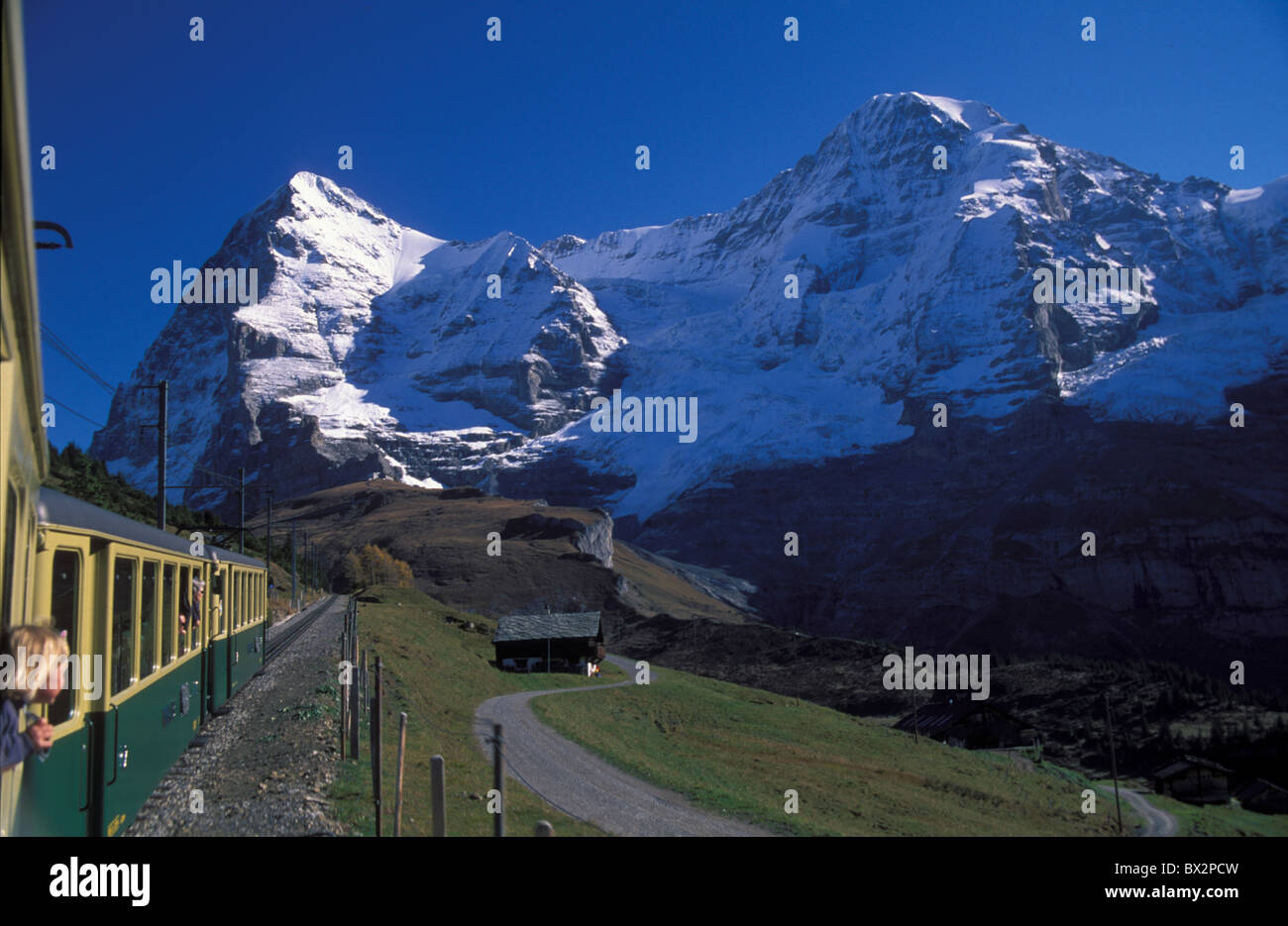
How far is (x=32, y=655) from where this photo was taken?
5.04m

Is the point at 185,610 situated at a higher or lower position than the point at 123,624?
lower

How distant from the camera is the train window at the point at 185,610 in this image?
42.7ft

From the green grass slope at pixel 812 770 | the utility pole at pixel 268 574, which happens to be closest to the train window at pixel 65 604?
the green grass slope at pixel 812 770

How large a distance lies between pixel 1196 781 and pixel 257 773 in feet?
187

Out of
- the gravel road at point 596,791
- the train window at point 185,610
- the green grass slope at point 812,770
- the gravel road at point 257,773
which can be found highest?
the train window at point 185,610

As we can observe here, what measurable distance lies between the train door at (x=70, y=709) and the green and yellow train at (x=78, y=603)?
14 millimetres

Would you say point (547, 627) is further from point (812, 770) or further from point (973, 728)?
point (973, 728)

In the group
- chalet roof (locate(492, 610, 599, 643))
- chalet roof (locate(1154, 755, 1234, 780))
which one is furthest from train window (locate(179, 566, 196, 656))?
chalet roof (locate(1154, 755, 1234, 780))

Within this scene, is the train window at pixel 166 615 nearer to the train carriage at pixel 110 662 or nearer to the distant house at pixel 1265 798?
the train carriage at pixel 110 662

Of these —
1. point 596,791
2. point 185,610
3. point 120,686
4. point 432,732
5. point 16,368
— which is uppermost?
point 16,368

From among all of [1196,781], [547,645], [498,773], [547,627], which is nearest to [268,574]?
[498,773]

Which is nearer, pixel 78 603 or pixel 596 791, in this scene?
pixel 78 603
